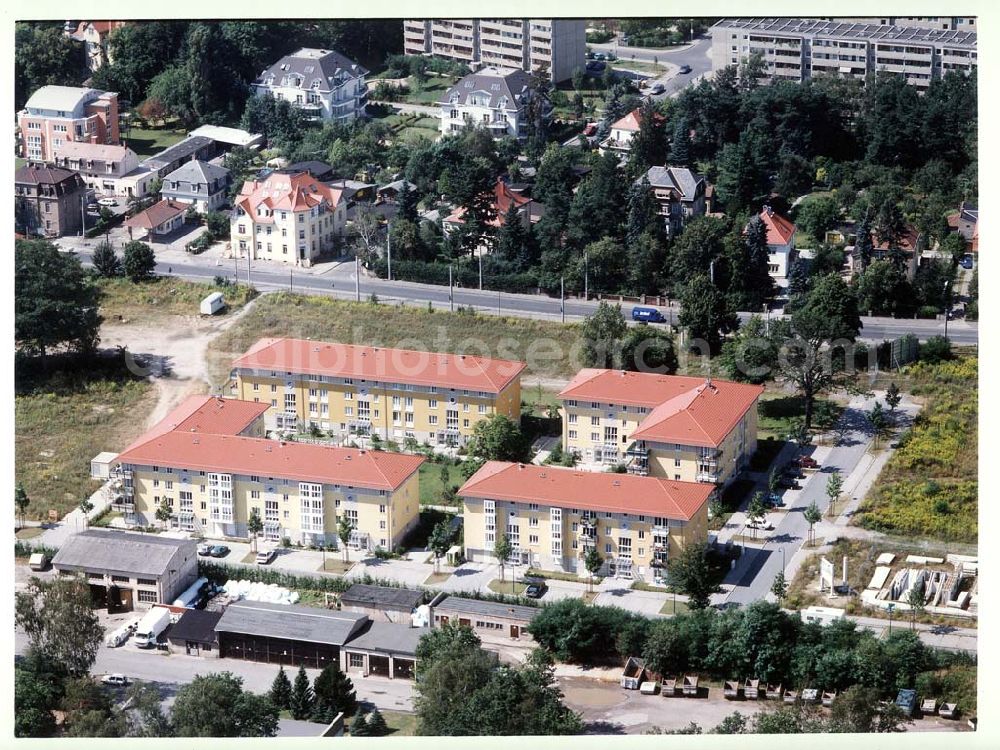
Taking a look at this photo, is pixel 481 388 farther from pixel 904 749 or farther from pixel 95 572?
pixel 904 749

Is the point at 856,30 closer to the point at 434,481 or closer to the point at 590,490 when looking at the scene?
the point at 434,481

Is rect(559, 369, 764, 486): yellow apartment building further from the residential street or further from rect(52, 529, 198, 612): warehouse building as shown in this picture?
rect(52, 529, 198, 612): warehouse building

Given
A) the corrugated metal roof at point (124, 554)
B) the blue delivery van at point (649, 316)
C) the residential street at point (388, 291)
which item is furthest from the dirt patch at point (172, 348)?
the blue delivery van at point (649, 316)

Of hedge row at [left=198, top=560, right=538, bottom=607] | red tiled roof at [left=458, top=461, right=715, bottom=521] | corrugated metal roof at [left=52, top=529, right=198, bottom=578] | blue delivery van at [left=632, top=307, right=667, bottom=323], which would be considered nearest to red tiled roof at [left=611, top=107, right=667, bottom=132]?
blue delivery van at [left=632, top=307, right=667, bottom=323]

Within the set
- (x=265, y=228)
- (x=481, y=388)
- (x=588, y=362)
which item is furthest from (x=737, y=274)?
(x=265, y=228)

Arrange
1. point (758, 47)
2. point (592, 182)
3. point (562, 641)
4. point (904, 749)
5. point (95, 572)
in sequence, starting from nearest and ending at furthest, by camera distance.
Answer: point (904, 749) < point (562, 641) < point (95, 572) < point (592, 182) < point (758, 47)

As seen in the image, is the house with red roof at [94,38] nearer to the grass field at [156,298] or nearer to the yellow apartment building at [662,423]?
the grass field at [156,298]
